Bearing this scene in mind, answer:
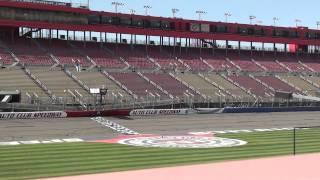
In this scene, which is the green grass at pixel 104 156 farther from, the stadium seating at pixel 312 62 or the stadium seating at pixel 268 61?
the stadium seating at pixel 312 62

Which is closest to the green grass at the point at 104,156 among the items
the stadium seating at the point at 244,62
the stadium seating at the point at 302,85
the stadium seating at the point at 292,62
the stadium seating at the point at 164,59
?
the stadium seating at the point at 164,59

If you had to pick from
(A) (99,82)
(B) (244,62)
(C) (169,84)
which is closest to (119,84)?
(A) (99,82)

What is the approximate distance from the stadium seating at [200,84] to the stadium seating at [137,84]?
235 inches

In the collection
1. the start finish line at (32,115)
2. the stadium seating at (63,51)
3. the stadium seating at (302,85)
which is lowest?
the start finish line at (32,115)

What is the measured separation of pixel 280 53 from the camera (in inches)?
3546

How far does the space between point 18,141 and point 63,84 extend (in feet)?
77.5

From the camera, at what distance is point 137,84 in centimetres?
6000

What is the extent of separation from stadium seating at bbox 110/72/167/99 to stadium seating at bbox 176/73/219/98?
5.97m

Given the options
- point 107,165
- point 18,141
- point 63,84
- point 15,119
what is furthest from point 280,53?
point 107,165

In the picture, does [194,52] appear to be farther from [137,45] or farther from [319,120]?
[319,120]

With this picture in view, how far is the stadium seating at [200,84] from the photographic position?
62.0 meters

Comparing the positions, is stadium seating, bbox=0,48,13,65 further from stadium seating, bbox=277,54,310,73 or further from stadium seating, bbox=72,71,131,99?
stadium seating, bbox=277,54,310,73

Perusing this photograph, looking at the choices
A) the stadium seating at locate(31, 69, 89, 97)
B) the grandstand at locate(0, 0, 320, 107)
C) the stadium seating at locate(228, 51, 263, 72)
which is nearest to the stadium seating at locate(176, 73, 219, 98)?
the grandstand at locate(0, 0, 320, 107)

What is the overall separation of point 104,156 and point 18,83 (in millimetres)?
29375
